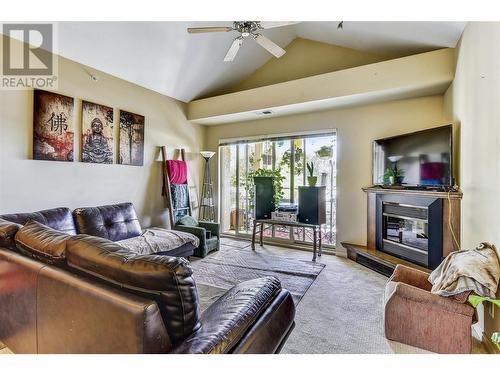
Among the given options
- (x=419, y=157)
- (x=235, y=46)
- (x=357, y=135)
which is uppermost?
(x=235, y=46)

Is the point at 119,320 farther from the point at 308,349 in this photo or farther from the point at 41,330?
the point at 308,349

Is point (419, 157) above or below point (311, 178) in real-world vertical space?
above

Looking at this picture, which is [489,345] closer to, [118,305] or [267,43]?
[118,305]

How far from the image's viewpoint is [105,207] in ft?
10.7

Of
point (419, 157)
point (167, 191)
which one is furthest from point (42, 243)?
point (419, 157)

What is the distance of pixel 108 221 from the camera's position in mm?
3180

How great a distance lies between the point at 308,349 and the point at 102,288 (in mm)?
1524

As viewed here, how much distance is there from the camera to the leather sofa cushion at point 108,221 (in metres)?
2.96

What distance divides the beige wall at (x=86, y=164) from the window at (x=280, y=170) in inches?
31.6

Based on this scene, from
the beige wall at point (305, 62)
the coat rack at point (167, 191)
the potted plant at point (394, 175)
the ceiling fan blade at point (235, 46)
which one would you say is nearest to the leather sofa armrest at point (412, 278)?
the potted plant at point (394, 175)

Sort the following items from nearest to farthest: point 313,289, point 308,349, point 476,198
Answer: point 308,349
point 476,198
point 313,289

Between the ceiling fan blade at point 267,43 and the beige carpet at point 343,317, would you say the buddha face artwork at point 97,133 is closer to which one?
the ceiling fan blade at point 267,43

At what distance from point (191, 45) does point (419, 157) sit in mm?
3465
